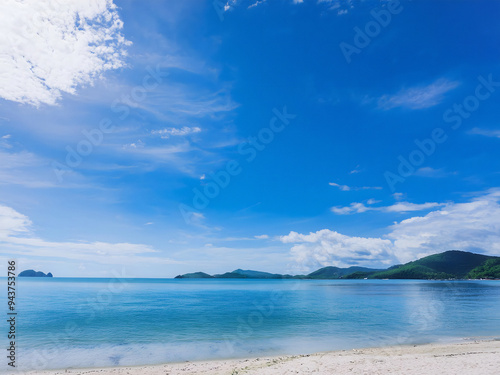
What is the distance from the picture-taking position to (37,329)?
1393 inches

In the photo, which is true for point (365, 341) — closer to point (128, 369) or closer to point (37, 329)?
point (128, 369)

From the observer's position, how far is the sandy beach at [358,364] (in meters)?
17.1

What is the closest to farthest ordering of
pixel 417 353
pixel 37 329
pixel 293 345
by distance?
pixel 417 353
pixel 293 345
pixel 37 329

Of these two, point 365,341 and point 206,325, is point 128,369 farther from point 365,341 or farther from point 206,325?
point 365,341

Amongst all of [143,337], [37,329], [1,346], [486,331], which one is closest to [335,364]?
[143,337]

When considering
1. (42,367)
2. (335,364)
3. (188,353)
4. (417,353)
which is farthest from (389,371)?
(42,367)

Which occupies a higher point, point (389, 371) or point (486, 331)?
point (389, 371)

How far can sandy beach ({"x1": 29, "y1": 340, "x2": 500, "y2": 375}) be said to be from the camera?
17.1 meters

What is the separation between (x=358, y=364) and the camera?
18.8 meters

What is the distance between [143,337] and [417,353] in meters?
26.1

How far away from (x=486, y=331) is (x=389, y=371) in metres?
24.6

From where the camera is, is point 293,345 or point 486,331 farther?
point 486,331

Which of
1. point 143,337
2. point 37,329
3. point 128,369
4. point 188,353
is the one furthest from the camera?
point 37,329

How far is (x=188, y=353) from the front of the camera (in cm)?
2455
